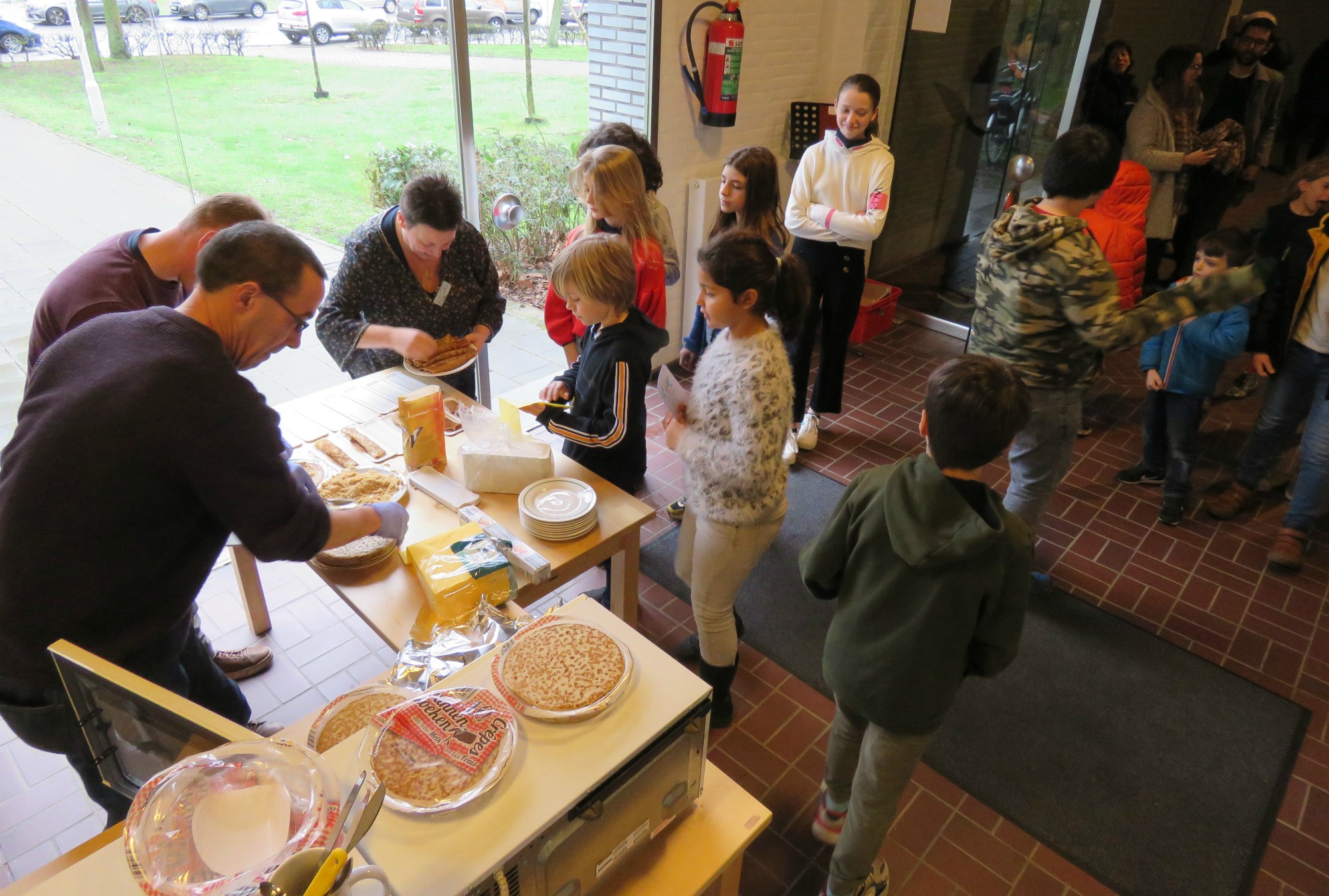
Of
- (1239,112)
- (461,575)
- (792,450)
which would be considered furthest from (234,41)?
(1239,112)

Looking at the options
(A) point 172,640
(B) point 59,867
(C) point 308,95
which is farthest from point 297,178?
(B) point 59,867

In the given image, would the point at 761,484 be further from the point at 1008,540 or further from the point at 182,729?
the point at 182,729

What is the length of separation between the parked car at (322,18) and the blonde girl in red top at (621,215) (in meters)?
1.28

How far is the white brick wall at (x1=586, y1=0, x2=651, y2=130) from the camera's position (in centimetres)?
402

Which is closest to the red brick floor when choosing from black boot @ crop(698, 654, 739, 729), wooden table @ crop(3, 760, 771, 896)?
black boot @ crop(698, 654, 739, 729)

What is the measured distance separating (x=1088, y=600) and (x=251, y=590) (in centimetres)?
323

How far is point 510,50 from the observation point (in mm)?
3742

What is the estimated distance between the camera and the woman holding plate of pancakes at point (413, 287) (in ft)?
8.07

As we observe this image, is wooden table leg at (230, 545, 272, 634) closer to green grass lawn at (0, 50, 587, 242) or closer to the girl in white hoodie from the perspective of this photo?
green grass lawn at (0, 50, 587, 242)

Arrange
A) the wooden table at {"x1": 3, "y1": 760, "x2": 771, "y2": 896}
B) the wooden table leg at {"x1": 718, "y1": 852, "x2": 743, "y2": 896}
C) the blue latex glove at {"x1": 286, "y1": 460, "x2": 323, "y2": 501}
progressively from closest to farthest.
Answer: the wooden table at {"x1": 3, "y1": 760, "x2": 771, "y2": 896} < the wooden table leg at {"x1": 718, "y1": 852, "x2": 743, "y2": 896} < the blue latex glove at {"x1": 286, "y1": 460, "x2": 323, "y2": 501}

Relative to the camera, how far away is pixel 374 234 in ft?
8.60

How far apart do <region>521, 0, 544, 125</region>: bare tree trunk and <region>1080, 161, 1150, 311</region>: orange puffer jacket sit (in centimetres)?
275

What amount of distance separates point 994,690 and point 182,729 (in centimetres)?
256

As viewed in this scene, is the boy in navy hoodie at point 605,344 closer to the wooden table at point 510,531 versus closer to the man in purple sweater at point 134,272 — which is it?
the wooden table at point 510,531
